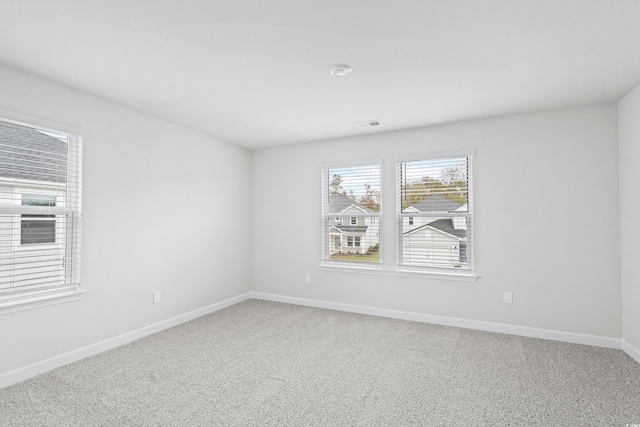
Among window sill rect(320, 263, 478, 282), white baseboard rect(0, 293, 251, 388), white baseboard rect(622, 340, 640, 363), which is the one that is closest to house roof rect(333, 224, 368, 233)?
window sill rect(320, 263, 478, 282)

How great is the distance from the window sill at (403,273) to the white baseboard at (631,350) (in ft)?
4.43

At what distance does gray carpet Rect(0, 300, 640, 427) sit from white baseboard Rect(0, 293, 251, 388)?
0.10m

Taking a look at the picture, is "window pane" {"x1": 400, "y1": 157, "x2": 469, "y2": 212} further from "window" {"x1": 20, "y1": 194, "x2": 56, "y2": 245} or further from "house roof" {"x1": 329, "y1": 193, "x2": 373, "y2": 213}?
"window" {"x1": 20, "y1": 194, "x2": 56, "y2": 245}

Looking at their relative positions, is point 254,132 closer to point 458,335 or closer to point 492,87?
point 492,87

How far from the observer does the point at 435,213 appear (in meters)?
3.96

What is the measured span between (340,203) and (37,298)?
11.1ft

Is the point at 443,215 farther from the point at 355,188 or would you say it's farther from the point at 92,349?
the point at 92,349

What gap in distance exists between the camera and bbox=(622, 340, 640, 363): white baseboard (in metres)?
2.84

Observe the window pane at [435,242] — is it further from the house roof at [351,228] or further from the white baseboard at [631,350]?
the white baseboard at [631,350]

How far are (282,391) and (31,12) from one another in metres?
2.85

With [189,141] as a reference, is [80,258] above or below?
below

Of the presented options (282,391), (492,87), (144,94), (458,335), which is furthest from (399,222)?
(144,94)

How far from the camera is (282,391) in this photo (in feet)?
7.82

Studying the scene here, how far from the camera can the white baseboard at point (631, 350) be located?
9.32 feet
